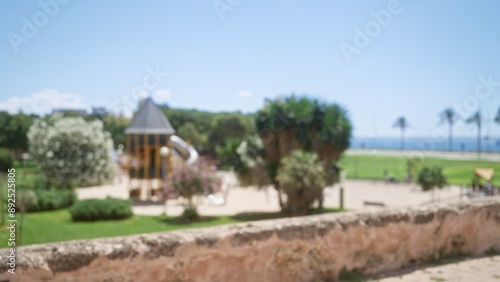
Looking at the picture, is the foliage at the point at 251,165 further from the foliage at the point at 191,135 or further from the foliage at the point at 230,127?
the foliage at the point at 191,135

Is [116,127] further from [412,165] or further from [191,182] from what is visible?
[191,182]

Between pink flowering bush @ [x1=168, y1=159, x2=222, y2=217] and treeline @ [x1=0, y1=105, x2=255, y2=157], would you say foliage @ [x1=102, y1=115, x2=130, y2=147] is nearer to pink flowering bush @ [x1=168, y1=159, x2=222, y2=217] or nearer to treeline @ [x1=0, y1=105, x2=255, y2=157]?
treeline @ [x1=0, y1=105, x2=255, y2=157]

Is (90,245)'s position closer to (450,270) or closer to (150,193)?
(450,270)

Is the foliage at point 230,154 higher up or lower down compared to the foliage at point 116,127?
lower down

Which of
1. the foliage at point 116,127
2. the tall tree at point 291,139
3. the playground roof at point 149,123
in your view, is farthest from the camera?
the foliage at point 116,127

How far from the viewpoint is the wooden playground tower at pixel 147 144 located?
2552 centimetres

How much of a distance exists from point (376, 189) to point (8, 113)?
127 feet

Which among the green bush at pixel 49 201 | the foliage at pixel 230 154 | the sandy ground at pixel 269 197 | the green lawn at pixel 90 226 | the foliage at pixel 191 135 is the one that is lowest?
the sandy ground at pixel 269 197

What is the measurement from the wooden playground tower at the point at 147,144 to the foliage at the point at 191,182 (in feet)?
25.0

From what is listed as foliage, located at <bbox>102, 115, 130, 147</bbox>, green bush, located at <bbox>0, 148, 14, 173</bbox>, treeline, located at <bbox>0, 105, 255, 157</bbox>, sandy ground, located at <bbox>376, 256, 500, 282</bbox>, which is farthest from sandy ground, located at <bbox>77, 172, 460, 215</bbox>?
foliage, located at <bbox>102, 115, 130, 147</bbox>

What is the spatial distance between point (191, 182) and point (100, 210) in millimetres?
3940

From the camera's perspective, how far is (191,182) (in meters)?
17.9

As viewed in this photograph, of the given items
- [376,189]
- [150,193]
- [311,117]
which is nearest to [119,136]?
[150,193]

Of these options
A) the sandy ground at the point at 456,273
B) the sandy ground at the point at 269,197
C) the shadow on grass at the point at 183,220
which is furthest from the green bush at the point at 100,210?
the sandy ground at the point at 456,273
